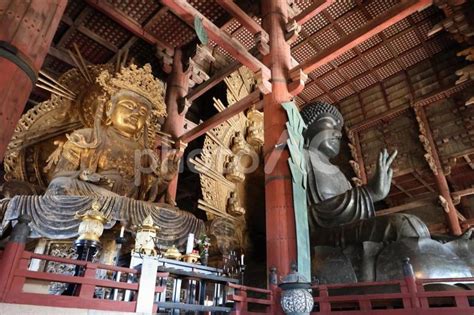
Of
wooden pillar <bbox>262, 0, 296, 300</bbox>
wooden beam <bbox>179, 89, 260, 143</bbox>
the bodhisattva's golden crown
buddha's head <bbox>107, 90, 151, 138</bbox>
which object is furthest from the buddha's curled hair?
buddha's head <bbox>107, 90, 151, 138</bbox>

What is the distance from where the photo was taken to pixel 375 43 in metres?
7.12

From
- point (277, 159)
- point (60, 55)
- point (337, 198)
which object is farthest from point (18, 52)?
point (60, 55)

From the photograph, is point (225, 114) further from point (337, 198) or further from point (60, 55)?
point (60, 55)

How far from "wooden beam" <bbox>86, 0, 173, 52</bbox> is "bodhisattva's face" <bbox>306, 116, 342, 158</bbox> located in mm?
3181

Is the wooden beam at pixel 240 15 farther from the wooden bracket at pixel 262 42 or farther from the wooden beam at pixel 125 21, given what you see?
the wooden beam at pixel 125 21

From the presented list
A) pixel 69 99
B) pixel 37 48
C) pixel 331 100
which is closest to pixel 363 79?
pixel 331 100

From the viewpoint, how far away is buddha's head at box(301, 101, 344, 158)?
541 centimetres

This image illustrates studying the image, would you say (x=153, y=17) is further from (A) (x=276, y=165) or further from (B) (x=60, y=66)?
(A) (x=276, y=165)

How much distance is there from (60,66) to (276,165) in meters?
5.00

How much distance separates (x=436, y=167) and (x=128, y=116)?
254 inches

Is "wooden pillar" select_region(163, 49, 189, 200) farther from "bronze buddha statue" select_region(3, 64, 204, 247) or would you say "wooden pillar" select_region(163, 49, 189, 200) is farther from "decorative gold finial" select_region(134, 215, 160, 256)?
"decorative gold finial" select_region(134, 215, 160, 256)

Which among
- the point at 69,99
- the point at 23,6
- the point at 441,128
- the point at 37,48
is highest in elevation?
the point at 441,128

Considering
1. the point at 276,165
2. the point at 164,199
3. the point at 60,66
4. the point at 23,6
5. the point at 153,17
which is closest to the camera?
the point at 23,6

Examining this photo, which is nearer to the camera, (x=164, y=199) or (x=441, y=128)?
(x=164, y=199)
